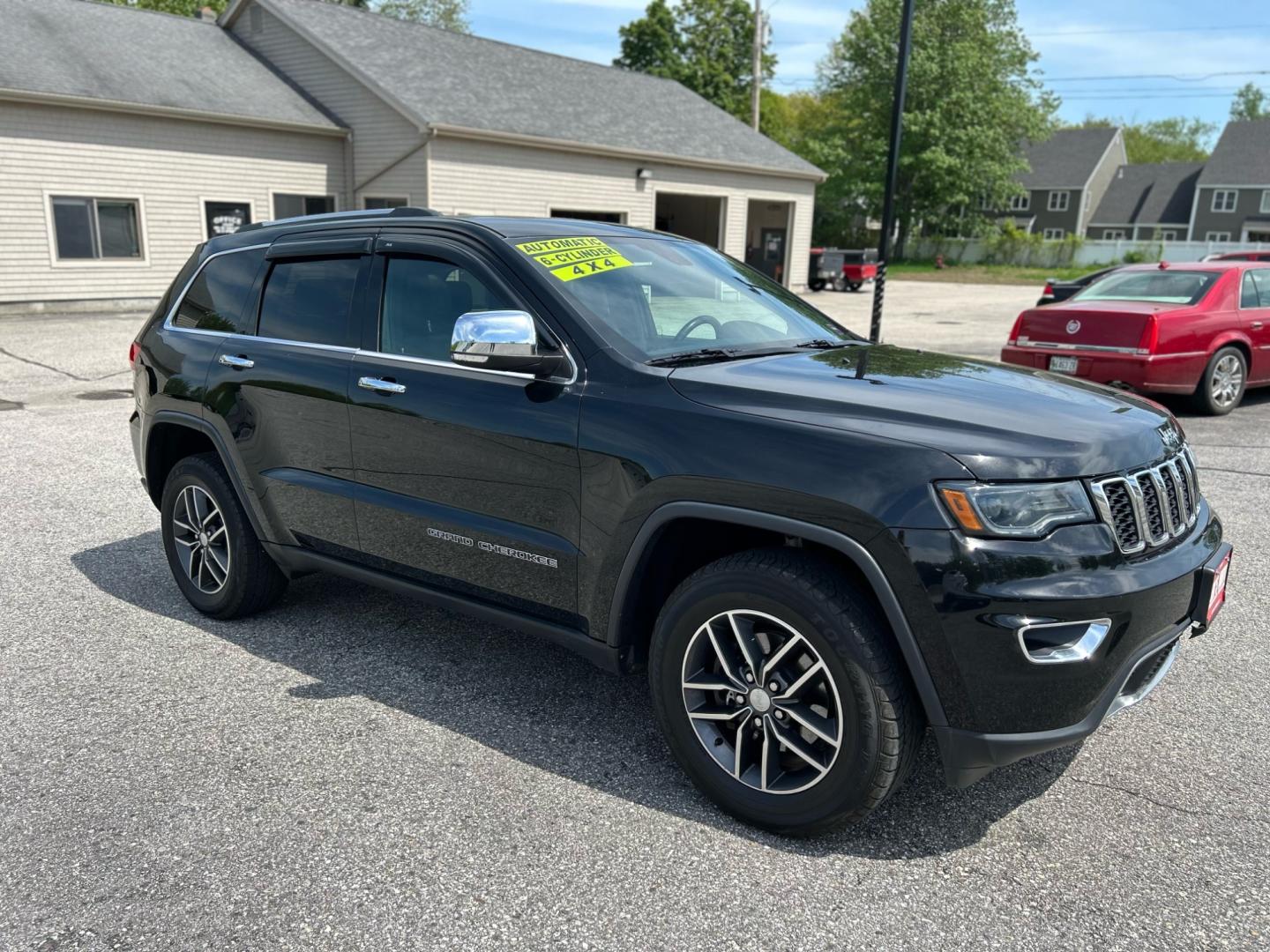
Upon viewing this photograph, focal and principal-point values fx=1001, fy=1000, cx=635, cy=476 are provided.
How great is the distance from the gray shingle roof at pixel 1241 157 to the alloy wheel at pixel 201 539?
2729 inches

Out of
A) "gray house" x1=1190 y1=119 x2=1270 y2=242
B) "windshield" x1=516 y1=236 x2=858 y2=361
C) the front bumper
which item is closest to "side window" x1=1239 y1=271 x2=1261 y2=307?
"windshield" x1=516 y1=236 x2=858 y2=361

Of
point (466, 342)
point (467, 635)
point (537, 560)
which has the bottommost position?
point (467, 635)

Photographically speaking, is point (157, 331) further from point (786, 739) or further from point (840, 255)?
point (840, 255)

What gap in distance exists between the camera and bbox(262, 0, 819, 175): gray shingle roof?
2217cm

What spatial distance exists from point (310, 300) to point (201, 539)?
1.32m

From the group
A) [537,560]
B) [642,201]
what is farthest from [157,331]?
[642,201]

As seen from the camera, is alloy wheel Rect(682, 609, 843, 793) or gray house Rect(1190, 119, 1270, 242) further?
gray house Rect(1190, 119, 1270, 242)

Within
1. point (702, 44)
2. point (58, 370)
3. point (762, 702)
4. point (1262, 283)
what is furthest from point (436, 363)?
point (702, 44)

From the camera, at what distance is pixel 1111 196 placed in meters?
69.1

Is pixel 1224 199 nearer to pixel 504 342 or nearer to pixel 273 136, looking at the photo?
pixel 273 136

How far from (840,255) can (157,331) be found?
32565 mm

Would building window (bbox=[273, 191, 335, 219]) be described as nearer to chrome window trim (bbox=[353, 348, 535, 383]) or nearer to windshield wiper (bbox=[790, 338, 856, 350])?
chrome window trim (bbox=[353, 348, 535, 383])

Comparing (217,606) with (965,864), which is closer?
(965,864)

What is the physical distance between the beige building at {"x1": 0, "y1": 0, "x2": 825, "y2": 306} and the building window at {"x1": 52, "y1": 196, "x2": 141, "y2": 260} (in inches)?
1.3
